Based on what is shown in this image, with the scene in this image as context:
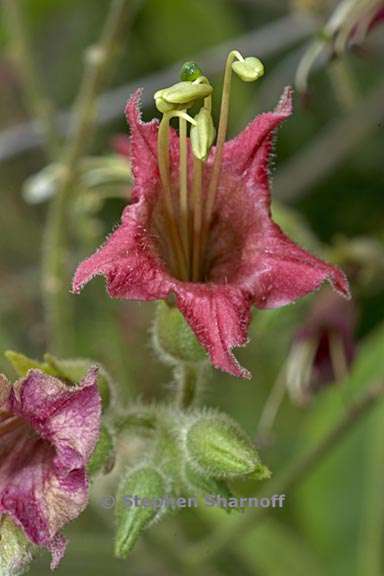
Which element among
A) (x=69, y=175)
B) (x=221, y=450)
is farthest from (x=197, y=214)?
(x=69, y=175)

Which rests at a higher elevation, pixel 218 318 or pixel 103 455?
pixel 218 318

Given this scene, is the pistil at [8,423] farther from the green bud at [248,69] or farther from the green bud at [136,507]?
the green bud at [248,69]

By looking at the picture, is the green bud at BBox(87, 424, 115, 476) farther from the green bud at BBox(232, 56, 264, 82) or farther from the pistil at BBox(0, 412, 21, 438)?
the green bud at BBox(232, 56, 264, 82)

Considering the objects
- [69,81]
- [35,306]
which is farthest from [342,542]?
[69,81]

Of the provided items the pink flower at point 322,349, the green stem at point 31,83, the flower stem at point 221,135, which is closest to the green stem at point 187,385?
the flower stem at point 221,135

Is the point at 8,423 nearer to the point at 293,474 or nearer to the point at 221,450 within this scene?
the point at 221,450

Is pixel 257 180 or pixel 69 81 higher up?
pixel 257 180

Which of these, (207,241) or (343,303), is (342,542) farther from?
(207,241)
